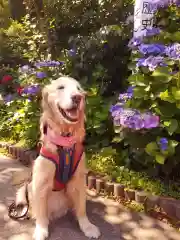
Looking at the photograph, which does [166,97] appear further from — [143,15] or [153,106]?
[143,15]

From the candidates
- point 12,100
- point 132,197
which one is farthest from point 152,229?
point 12,100

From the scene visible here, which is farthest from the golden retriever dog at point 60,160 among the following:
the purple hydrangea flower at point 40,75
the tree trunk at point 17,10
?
the tree trunk at point 17,10

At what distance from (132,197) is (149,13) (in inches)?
81.7

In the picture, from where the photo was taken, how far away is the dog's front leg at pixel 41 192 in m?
2.89

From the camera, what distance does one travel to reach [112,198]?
3740mm

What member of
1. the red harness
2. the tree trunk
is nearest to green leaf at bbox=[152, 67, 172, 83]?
the red harness

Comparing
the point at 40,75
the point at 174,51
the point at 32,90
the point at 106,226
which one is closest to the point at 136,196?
the point at 106,226

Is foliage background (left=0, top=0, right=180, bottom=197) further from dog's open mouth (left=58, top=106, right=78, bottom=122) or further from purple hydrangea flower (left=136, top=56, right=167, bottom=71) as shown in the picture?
dog's open mouth (left=58, top=106, right=78, bottom=122)

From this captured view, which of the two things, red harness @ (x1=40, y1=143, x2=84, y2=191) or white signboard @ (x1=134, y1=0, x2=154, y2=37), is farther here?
white signboard @ (x1=134, y1=0, x2=154, y2=37)

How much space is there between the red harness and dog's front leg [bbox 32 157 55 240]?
2.0 inches

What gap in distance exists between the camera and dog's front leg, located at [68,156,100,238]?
3.05 m

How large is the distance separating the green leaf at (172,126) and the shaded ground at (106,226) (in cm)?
86

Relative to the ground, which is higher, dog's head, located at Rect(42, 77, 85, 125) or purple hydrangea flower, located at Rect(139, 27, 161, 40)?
purple hydrangea flower, located at Rect(139, 27, 161, 40)

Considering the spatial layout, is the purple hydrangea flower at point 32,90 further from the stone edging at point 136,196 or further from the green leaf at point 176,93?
the green leaf at point 176,93
